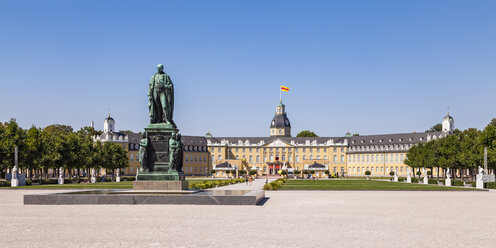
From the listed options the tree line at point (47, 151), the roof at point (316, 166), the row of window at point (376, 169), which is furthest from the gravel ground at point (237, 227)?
the row of window at point (376, 169)

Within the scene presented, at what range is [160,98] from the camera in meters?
28.7

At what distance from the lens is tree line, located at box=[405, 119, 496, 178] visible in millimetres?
67750

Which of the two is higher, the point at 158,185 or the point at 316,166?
the point at 158,185

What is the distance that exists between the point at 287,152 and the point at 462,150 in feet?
339

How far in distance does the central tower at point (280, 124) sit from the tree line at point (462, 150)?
295 feet

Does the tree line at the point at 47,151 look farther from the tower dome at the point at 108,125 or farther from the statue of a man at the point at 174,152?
the tower dome at the point at 108,125

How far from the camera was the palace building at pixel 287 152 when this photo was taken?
160 meters

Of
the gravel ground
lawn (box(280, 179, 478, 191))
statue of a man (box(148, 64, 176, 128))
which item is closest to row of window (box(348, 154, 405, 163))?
lawn (box(280, 179, 478, 191))

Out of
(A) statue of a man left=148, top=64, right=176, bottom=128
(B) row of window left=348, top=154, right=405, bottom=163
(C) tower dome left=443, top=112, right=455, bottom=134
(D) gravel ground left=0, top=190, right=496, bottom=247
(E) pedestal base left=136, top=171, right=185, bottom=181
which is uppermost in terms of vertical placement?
(C) tower dome left=443, top=112, right=455, bottom=134

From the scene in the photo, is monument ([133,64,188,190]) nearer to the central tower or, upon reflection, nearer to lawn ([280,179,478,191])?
lawn ([280,179,478,191])

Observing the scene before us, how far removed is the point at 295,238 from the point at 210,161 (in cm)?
16970

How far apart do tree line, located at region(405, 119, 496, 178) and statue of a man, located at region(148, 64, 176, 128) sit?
49938mm

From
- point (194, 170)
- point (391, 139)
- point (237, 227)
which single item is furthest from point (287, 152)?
point (237, 227)

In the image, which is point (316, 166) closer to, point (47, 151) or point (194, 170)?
point (194, 170)
